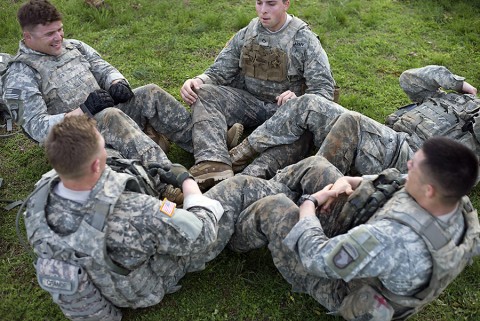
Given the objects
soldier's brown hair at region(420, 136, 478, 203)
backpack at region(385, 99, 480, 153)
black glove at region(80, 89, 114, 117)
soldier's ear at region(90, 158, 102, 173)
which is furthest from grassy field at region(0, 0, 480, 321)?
soldier's brown hair at region(420, 136, 478, 203)

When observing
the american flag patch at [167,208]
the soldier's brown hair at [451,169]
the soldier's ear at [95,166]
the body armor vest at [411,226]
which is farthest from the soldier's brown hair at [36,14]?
the soldier's brown hair at [451,169]

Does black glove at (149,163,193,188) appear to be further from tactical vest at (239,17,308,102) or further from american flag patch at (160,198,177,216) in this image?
tactical vest at (239,17,308,102)

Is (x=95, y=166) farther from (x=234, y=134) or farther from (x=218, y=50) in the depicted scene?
(x=218, y=50)

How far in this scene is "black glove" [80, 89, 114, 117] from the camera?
4.47 meters

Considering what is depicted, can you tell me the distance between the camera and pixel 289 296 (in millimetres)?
3717

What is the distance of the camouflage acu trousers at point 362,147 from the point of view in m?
4.18

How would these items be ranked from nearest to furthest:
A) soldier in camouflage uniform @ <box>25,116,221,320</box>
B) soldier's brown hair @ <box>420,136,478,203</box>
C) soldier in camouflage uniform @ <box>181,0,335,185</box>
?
1. soldier's brown hair @ <box>420,136,478,203</box>
2. soldier in camouflage uniform @ <box>25,116,221,320</box>
3. soldier in camouflage uniform @ <box>181,0,335,185</box>

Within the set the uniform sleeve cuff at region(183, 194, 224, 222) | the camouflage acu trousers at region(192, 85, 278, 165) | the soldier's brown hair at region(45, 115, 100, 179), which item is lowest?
the camouflage acu trousers at region(192, 85, 278, 165)

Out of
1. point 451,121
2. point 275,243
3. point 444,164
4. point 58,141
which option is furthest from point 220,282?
point 451,121

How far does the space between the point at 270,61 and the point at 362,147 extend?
1.46m

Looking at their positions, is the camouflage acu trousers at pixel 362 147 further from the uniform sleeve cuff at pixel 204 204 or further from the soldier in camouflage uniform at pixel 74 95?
the soldier in camouflage uniform at pixel 74 95

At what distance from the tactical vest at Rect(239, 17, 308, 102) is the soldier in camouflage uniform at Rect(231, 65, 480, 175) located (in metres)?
0.67

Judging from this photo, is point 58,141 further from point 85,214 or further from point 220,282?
point 220,282

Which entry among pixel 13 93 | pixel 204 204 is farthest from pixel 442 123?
pixel 13 93
